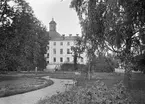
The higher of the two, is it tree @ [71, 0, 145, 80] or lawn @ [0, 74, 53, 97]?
tree @ [71, 0, 145, 80]

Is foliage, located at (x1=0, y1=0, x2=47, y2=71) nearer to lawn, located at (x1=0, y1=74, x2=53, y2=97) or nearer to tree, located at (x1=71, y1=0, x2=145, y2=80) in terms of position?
lawn, located at (x1=0, y1=74, x2=53, y2=97)

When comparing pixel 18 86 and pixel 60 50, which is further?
pixel 60 50

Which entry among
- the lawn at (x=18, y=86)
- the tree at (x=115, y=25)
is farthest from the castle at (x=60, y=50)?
the tree at (x=115, y=25)

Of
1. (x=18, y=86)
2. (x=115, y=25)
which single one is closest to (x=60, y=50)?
(x=18, y=86)

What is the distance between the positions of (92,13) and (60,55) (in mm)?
68673

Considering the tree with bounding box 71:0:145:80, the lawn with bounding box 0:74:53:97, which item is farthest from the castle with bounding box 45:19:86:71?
the tree with bounding box 71:0:145:80

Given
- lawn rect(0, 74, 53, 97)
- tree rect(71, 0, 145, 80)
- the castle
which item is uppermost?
the castle

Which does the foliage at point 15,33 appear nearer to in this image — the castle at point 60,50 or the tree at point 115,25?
the tree at point 115,25

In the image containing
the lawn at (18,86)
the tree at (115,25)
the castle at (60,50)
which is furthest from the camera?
the castle at (60,50)

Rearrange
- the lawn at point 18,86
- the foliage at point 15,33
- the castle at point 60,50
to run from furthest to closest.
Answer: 1. the castle at point 60,50
2. the foliage at point 15,33
3. the lawn at point 18,86

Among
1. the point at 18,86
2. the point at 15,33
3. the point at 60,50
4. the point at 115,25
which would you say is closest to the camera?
the point at 115,25

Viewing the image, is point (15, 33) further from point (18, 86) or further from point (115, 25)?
point (115, 25)

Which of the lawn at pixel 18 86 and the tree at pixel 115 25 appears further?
the lawn at pixel 18 86

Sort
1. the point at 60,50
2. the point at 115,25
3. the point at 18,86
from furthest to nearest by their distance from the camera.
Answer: the point at 60,50
the point at 18,86
the point at 115,25
